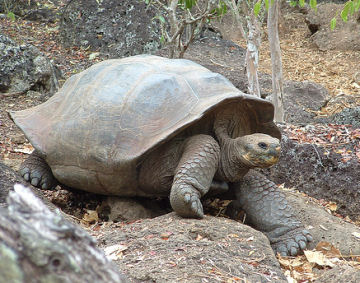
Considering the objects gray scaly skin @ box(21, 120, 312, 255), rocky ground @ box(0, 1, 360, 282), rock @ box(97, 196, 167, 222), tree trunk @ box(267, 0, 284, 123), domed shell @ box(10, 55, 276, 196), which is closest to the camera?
rocky ground @ box(0, 1, 360, 282)

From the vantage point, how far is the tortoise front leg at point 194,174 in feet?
11.3

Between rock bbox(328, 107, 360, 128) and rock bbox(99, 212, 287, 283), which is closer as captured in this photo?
rock bbox(99, 212, 287, 283)

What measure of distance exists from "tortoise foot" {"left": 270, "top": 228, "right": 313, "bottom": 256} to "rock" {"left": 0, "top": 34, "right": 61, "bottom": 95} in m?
4.36

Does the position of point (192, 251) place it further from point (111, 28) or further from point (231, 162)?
point (111, 28)

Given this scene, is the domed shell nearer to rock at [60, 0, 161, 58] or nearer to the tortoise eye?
the tortoise eye

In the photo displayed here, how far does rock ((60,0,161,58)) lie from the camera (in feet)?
30.0

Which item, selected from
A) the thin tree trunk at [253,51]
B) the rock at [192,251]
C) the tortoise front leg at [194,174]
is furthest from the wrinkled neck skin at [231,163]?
the thin tree trunk at [253,51]

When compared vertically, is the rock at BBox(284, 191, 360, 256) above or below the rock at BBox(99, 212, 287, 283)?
below

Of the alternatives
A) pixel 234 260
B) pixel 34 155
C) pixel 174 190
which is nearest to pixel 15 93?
pixel 34 155

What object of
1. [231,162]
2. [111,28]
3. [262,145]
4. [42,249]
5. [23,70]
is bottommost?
[23,70]

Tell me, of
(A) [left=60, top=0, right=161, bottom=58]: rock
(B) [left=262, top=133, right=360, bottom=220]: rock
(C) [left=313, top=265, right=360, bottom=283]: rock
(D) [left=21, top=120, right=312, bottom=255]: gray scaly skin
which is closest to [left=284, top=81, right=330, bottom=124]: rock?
(A) [left=60, top=0, right=161, bottom=58]: rock

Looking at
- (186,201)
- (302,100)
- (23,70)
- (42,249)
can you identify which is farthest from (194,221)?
(302,100)

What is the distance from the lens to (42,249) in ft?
3.24

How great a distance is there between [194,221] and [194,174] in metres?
0.35
